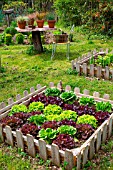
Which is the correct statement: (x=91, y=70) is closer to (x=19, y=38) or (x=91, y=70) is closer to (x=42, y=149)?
(x=42, y=149)

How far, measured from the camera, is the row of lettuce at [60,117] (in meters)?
3.44

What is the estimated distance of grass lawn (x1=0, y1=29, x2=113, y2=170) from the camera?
3682 mm

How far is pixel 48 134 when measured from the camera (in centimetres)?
341

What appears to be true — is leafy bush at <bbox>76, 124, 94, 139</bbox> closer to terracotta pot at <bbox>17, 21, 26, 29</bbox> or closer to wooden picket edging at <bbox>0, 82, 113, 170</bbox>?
wooden picket edging at <bbox>0, 82, 113, 170</bbox>

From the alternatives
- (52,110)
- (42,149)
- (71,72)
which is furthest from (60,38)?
(42,149)

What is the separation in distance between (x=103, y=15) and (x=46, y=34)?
3153mm

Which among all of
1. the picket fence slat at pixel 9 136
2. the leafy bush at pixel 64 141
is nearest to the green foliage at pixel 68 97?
the leafy bush at pixel 64 141

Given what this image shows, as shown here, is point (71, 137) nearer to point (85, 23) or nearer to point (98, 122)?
point (98, 122)

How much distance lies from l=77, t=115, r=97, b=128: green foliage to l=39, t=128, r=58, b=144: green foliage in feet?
1.61

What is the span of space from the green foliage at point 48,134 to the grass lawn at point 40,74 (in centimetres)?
36

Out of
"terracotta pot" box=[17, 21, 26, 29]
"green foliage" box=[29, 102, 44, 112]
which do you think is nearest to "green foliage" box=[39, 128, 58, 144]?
"green foliage" box=[29, 102, 44, 112]

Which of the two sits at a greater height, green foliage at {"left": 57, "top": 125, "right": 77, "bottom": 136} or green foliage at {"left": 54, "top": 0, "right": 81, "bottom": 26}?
green foliage at {"left": 54, "top": 0, "right": 81, "bottom": 26}

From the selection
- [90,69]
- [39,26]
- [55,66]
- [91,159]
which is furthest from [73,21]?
[91,159]

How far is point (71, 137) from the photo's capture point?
3381mm
